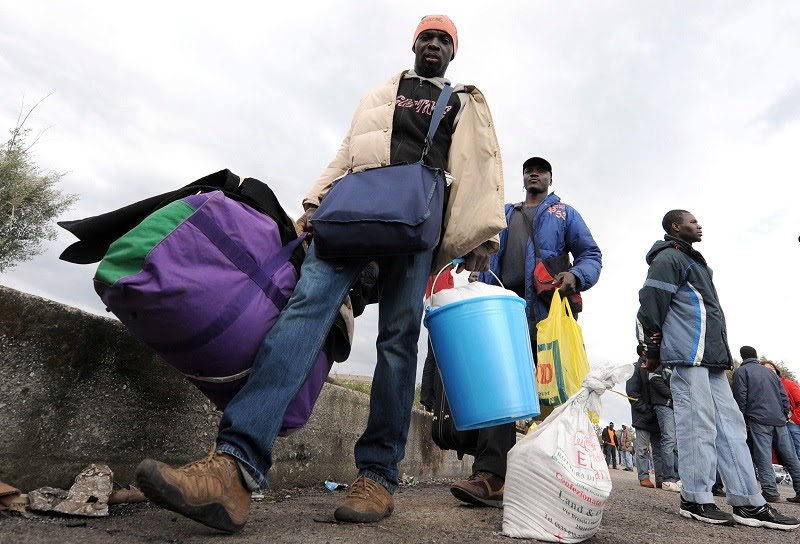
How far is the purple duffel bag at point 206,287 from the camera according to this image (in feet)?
4.59

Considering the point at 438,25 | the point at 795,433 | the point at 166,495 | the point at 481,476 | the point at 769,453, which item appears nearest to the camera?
the point at 166,495

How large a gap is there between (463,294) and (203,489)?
49.7 inches

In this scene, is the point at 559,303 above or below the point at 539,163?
below

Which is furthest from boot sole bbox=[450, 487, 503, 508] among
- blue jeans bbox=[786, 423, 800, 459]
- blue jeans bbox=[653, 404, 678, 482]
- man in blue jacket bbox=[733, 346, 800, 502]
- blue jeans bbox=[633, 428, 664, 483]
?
blue jeans bbox=[786, 423, 800, 459]

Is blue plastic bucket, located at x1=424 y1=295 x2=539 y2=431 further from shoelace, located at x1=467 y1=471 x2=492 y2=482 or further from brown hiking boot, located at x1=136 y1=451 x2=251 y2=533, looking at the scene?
brown hiking boot, located at x1=136 y1=451 x2=251 y2=533

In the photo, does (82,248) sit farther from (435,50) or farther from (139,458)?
(435,50)

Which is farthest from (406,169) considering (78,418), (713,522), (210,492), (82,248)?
(713,522)

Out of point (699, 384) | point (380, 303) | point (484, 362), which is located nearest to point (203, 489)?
point (380, 303)

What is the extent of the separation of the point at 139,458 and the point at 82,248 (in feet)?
3.07

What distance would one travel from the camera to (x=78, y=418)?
6.24 ft

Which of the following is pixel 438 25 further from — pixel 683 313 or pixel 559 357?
pixel 683 313

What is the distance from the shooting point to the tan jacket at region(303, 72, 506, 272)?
2215 mm

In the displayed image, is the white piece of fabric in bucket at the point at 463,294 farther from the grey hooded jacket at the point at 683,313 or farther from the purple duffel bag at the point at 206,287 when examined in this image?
the grey hooded jacket at the point at 683,313

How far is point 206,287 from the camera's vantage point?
1.50 metres
